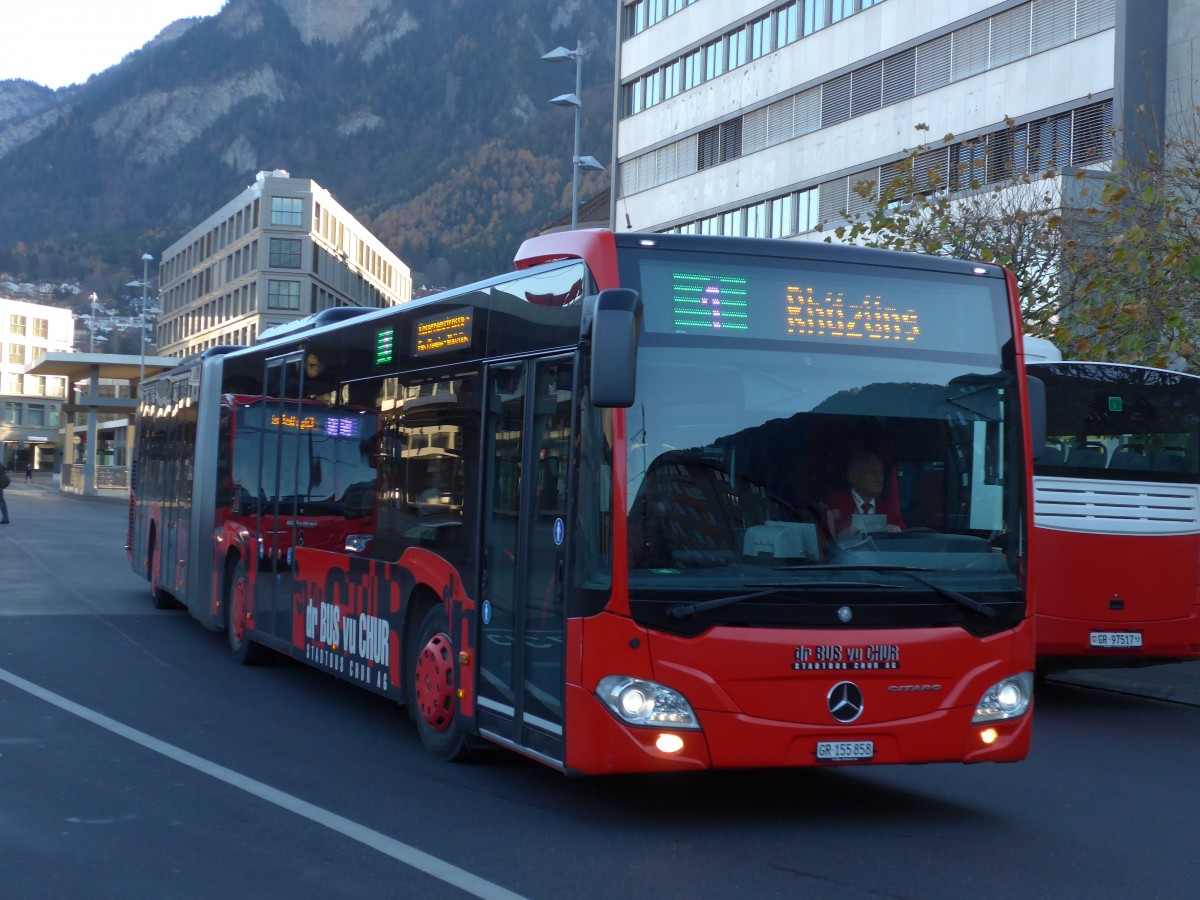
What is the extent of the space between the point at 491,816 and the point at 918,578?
2312 mm

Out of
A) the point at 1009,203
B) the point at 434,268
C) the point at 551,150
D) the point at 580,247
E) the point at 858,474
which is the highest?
the point at 551,150

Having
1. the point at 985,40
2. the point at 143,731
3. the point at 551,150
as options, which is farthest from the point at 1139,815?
the point at 551,150

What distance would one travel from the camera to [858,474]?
7125mm

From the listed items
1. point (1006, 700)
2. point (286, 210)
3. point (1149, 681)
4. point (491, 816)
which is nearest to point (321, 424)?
point (491, 816)

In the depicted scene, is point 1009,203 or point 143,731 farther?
point 1009,203

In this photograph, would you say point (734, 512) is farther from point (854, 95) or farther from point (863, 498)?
point (854, 95)

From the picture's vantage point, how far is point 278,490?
40.0 ft

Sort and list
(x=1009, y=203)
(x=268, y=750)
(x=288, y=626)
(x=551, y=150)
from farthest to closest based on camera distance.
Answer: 1. (x=551, y=150)
2. (x=1009, y=203)
3. (x=288, y=626)
4. (x=268, y=750)

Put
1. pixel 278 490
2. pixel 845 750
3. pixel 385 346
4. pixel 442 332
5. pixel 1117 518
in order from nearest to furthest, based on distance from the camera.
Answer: pixel 845 750, pixel 442 332, pixel 385 346, pixel 278 490, pixel 1117 518

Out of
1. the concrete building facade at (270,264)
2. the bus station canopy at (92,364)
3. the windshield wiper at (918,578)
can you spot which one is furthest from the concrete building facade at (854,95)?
the concrete building facade at (270,264)

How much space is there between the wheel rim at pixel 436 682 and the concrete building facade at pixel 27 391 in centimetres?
14223

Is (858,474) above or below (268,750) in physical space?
above

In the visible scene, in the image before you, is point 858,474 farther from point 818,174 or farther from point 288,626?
point 818,174

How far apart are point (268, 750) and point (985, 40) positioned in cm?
3374
